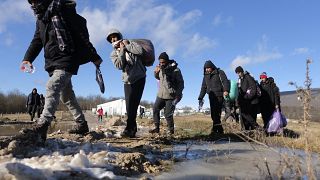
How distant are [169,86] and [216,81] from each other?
160 centimetres

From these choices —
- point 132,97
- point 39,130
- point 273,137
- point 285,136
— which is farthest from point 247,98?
point 39,130

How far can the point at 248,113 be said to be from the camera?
11.8m

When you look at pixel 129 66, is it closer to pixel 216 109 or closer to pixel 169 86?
pixel 169 86

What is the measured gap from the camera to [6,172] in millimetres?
3029

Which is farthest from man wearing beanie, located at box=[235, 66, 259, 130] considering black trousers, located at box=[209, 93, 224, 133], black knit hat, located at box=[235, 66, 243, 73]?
black trousers, located at box=[209, 93, 224, 133]

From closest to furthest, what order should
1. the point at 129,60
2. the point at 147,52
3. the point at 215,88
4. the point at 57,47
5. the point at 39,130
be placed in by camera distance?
the point at 39,130 < the point at 57,47 < the point at 129,60 < the point at 147,52 < the point at 215,88

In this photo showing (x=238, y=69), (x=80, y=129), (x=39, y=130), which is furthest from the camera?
(x=238, y=69)

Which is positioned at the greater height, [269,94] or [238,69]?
[238,69]

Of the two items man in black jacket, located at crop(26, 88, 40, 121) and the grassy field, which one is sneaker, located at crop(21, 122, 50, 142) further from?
man in black jacket, located at crop(26, 88, 40, 121)

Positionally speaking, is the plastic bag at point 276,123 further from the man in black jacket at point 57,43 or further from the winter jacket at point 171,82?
the man in black jacket at point 57,43

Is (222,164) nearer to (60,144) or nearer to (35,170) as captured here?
(60,144)

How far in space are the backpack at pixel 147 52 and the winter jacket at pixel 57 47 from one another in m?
1.59

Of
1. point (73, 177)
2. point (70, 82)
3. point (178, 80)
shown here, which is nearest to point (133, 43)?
point (70, 82)

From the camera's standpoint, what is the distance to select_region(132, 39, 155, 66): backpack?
25.3ft
